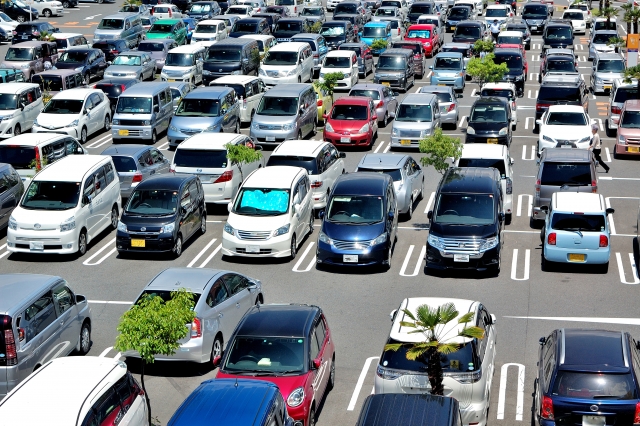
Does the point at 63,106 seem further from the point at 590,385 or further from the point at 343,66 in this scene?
the point at 590,385

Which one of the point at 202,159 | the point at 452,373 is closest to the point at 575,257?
the point at 452,373

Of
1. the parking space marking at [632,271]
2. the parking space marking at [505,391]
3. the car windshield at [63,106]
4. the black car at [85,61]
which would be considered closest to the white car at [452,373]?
the parking space marking at [505,391]

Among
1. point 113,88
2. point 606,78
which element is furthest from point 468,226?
point 606,78

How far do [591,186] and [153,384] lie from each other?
13835 millimetres

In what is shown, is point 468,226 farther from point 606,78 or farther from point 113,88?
point 606,78

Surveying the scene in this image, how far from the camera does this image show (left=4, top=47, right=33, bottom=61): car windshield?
4631cm

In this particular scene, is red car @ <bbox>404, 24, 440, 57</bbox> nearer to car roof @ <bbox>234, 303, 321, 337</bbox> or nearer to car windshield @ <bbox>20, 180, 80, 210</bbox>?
car windshield @ <bbox>20, 180, 80, 210</bbox>

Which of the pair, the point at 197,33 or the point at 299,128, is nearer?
the point at 299,128

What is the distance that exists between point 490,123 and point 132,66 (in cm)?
1824

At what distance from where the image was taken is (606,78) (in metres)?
45.0

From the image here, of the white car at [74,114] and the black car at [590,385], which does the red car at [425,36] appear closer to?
the white car at [74,114]

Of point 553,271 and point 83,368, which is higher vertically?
point 83,368

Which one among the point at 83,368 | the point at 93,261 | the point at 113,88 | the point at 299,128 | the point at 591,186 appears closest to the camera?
the point at 83,368

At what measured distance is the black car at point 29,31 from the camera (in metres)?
56.5
